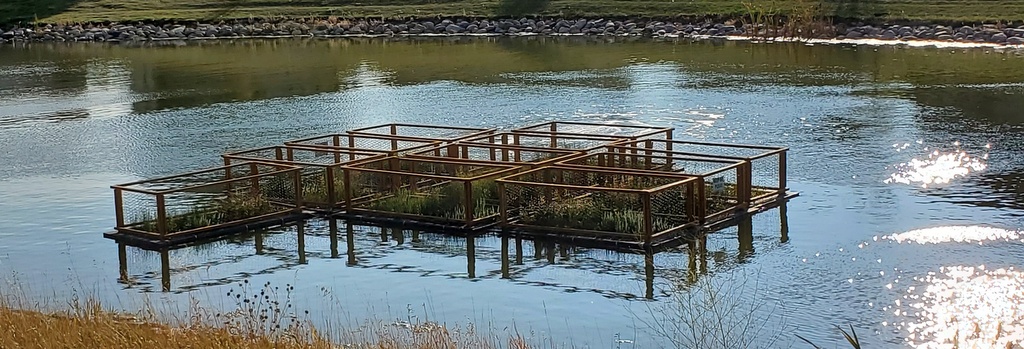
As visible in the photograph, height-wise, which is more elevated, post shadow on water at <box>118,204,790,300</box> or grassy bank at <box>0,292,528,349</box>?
grassy bank at <box>0,292,528,349</box>

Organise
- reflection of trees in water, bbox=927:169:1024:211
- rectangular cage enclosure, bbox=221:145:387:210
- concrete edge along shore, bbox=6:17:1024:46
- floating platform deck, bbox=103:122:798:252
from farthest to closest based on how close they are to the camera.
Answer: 1. concrete edge along shore, bbox=6:17:1024:46
2. rectangular cage enclosure, bbox=221:145:387:210
3. reflection of trees in water, bbox=927:169:1024:211
4. floating platform deck, bbox=103:122:798:252

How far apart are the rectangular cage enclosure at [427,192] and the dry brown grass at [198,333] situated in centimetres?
450

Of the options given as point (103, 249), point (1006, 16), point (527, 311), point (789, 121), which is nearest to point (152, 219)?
point (103, 249)

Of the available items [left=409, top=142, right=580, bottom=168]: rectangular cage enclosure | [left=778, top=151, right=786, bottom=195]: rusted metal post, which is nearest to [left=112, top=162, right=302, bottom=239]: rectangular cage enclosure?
[left=409, top=142, right=580, bottom=168]: rectangular cage enclosure

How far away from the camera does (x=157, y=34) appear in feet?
207

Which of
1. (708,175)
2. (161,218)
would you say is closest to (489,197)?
(708,175)

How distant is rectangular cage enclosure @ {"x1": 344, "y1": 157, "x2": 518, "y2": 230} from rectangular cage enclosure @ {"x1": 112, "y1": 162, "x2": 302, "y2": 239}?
3.17 feet

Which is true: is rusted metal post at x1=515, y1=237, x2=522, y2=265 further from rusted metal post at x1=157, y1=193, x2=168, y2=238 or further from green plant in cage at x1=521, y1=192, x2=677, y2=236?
rusted metal post at x1=157, y1=193, x2=168, y2=238

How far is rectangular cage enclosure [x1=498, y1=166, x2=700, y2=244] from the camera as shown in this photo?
16.5m

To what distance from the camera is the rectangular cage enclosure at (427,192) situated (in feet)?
58.3

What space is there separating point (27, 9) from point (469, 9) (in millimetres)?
24535

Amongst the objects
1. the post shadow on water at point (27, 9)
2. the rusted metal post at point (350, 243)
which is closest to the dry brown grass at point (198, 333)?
the rusted metal post at point (350, 243)

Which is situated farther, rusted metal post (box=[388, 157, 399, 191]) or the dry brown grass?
rusted metal post (box=[388, 157, 399, 191])

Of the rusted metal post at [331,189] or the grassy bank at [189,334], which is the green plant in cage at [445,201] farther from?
the grassy bank at [189,334]
